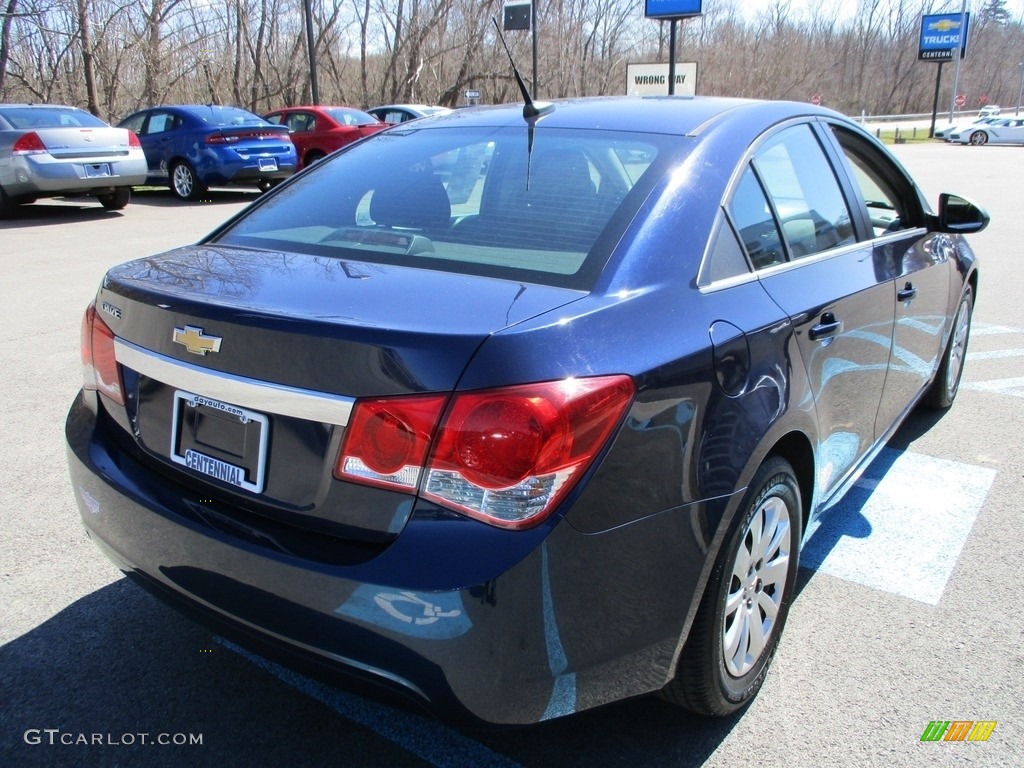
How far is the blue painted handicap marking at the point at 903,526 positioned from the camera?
324cm

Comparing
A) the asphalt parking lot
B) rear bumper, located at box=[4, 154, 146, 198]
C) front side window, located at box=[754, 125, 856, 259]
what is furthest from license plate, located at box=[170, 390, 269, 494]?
rear bumper, located at box=[4, 154, 146, 198]

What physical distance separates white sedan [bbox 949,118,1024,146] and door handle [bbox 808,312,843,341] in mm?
43484

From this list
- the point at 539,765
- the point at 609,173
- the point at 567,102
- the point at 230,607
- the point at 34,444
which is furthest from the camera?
Result: the point at 34,444

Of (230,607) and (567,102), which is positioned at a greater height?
(567,102)

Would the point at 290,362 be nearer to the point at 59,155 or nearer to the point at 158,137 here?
the point at 59,155

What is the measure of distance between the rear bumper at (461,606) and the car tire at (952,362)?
3.18 m

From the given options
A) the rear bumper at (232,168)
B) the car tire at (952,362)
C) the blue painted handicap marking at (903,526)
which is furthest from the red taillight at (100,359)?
the rear bumper at (232,168)

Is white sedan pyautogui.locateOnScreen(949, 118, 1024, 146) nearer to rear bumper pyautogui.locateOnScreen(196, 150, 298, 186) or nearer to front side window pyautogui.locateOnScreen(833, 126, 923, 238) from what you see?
rear bumper pyautogui.locateOnScreen(196, 150, 298, 186)

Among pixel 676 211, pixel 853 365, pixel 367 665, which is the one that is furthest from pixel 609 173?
pixel 367 665

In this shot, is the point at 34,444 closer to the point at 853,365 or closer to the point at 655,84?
the point at 853,365

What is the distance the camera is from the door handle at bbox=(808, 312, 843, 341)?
2.61 metres

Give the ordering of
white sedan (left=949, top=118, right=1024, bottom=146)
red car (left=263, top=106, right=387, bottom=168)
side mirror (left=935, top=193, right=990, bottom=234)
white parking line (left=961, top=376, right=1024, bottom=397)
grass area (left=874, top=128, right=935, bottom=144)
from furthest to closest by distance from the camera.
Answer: grass area (left=874, top=128, right=935, bottom=144) → white sedan (left=949, top=118, right=1024, bottom=146) → red car (left=263, top=106, right=387, bottom=168) → white parking line (left=961, top=376, right=1024, bottom=397) → side mirror (left=935, top=193, right=990, bottom=234)

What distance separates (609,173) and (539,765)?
1622 mm

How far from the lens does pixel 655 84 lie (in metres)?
29.1
